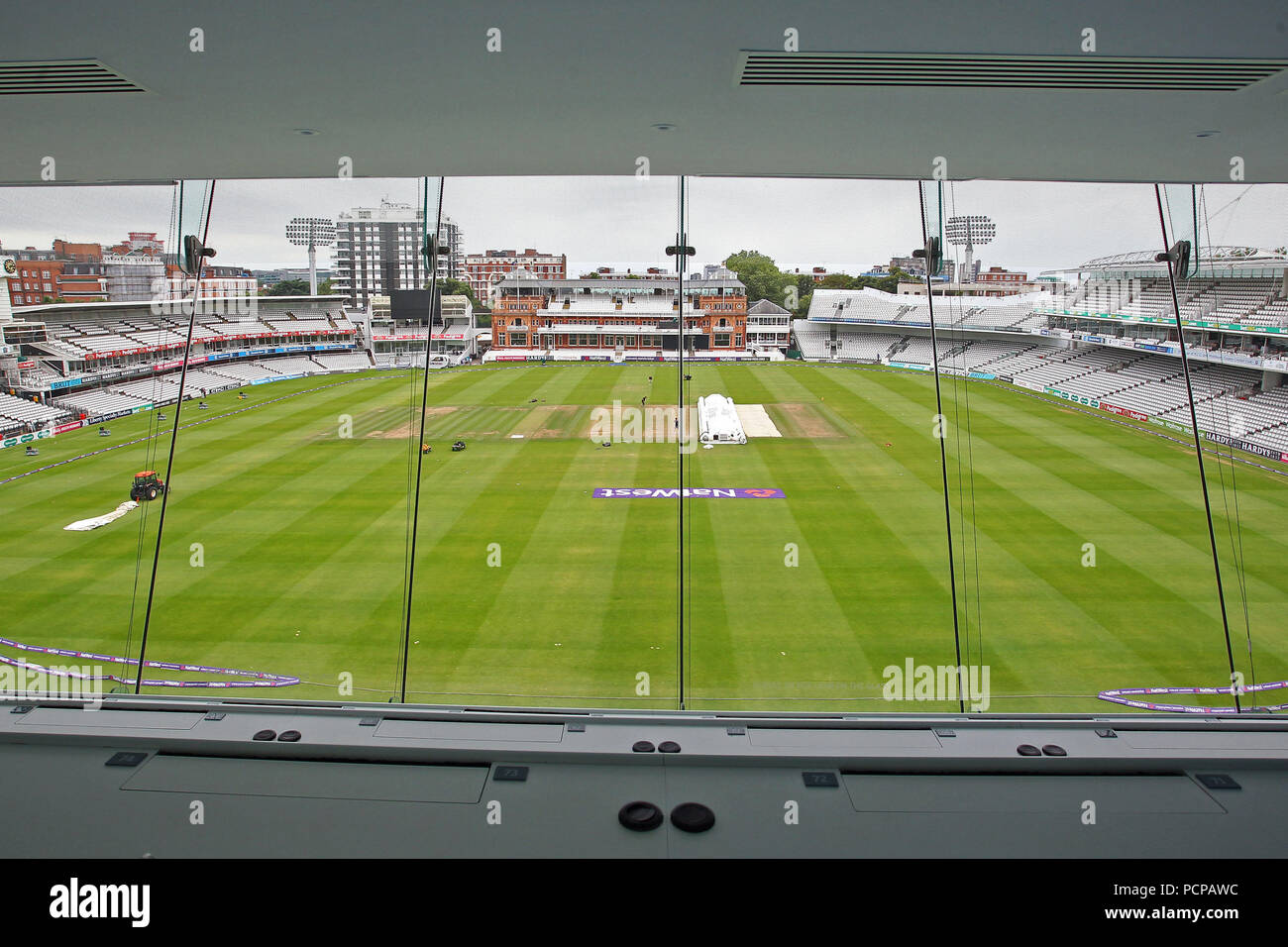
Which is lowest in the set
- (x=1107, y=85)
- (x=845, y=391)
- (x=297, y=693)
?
(x=297, y=693)

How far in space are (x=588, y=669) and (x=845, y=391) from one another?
20900mm

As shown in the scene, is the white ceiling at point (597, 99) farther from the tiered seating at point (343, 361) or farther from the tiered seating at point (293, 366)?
the tiered seating at point (343, 361)

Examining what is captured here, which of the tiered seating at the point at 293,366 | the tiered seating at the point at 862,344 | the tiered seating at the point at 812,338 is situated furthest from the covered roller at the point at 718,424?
the tiered seating at the point at 293,366

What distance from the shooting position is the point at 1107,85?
2234 mm

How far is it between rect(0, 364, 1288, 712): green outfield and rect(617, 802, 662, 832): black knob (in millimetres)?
2339

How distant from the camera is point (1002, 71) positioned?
2.14 metres

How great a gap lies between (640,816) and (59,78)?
2.56 metres

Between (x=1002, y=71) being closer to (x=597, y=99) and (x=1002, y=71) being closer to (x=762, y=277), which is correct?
(x=597, y=99)

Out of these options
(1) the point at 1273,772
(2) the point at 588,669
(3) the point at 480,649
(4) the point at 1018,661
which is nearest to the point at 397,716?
(1) the point at 1273,772

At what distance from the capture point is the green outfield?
7.56 m

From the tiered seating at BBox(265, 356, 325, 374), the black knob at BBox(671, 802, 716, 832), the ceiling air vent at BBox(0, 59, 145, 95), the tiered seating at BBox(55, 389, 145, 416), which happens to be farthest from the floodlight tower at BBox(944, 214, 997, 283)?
the tiered seating at BBox(265, 356, 325, 374)

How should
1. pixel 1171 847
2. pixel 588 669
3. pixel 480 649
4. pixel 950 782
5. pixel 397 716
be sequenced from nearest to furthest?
pixel 1171 847 < pixel 950 782 < pixel 397 716 < pixel 588 669 < pixel 480 649

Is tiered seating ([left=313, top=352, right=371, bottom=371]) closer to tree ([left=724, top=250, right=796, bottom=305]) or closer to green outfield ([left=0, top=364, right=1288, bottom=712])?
green outfield ([left=0, top=364, right=1288, bottom=712])
